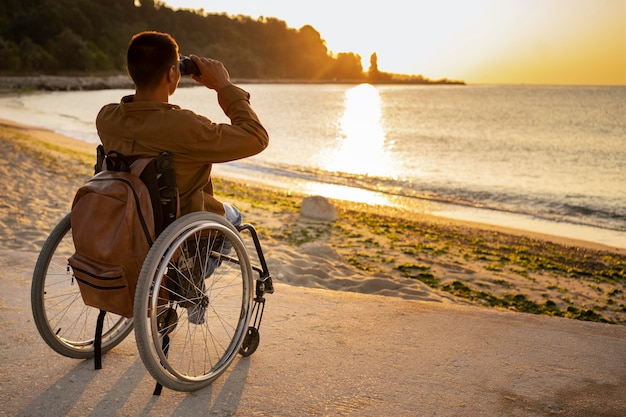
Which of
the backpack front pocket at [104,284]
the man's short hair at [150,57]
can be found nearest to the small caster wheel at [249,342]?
the backpack front pocket at [104,284]

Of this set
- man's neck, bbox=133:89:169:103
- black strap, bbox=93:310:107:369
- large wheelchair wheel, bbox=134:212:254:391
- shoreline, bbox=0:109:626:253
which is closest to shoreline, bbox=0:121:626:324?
shoreline, bbox=0:109:626:253

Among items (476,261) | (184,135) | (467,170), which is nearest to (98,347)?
(184,135)

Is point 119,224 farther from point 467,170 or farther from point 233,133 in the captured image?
point 467,170

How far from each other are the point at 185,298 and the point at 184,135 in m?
0.77

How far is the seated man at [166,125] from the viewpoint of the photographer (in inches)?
91.0

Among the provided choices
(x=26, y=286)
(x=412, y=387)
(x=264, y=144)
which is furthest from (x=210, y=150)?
(x=26, y=286)

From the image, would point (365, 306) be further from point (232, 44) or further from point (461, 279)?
point (232, 44)

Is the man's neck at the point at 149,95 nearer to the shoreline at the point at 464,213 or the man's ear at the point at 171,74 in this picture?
the man's ear at the point at 171,74

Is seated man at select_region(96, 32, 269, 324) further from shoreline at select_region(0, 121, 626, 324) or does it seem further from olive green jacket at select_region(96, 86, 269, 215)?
shoreline at select_region(0, 121, 626, 324)

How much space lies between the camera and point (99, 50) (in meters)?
106

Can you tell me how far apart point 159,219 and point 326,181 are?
15.3m

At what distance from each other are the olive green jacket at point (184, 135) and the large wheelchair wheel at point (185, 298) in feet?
0.66

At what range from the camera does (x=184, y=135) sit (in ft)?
7.61

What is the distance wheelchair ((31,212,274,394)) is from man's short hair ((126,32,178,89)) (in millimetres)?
614
